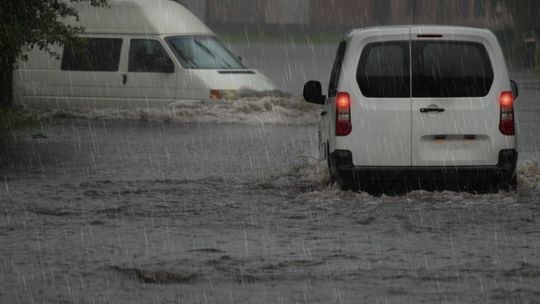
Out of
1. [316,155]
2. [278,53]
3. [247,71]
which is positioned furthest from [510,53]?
[316,155]

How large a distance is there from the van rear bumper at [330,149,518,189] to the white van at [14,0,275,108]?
10.4 m

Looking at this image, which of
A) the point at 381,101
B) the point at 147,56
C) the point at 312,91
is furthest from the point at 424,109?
the point at 147,56

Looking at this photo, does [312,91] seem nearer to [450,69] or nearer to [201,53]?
[450,69]

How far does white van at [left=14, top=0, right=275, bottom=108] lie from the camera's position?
23.5m

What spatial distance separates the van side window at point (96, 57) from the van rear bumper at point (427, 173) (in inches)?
445

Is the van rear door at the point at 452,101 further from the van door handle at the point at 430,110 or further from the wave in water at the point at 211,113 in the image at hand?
the wave in water at the point at 211,113

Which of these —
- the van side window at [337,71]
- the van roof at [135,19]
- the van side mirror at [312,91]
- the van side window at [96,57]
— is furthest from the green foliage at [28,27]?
the van side window at [337,71]

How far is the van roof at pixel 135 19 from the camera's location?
79.2 feet

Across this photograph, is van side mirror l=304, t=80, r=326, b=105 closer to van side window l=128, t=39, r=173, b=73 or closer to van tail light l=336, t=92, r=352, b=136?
van tail light l=336, t=92, r=352, b=136

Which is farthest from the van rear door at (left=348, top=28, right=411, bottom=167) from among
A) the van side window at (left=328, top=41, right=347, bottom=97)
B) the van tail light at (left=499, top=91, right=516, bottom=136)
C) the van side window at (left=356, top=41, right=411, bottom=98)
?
the van tail light at (left=499, top=91, right=516, bottom=136)

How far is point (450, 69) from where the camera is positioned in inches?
517

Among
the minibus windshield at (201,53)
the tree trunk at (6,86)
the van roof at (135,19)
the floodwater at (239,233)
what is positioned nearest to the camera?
the floodwater at (239,233)

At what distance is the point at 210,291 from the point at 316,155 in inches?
392

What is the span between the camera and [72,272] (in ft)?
30.7
